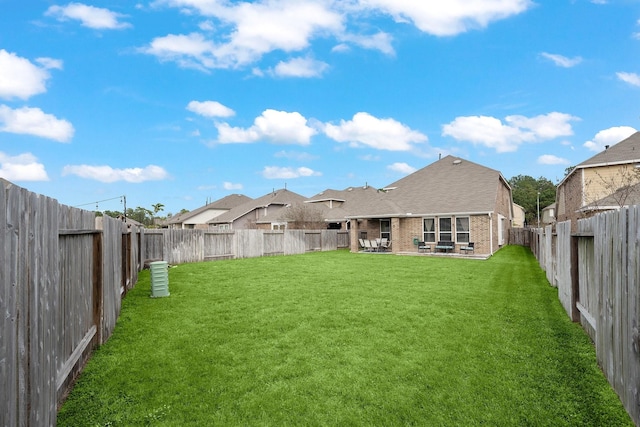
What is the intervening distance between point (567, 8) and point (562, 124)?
29.0 m

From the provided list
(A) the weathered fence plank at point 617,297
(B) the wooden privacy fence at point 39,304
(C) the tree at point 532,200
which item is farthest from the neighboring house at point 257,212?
(C) the tree at point 532,200

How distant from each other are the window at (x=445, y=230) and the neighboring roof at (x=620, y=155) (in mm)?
9199

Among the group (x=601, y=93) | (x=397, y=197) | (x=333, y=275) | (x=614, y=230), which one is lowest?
(x=333, y=275)

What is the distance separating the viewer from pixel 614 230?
146 inches

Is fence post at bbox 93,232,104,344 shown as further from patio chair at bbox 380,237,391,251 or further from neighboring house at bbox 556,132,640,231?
neighboring house at bbox 556,132,640,231

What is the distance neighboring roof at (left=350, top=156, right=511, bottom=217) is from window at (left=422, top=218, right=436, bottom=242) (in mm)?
623

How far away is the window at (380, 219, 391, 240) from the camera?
25328mm

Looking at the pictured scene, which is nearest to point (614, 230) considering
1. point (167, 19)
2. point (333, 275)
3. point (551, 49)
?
point (333, 275)

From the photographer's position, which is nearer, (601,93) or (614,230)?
(614,230)

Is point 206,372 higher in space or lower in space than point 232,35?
lower

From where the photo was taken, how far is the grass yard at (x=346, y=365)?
134 inches

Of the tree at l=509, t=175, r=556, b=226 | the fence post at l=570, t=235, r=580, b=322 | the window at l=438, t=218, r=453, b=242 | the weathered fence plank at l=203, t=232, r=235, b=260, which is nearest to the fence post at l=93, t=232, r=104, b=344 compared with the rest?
the fence post at l=570, t=235, r=580, b=322

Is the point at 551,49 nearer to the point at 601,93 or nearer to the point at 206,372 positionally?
the point at 601,93

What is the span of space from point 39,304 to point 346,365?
328 cm
